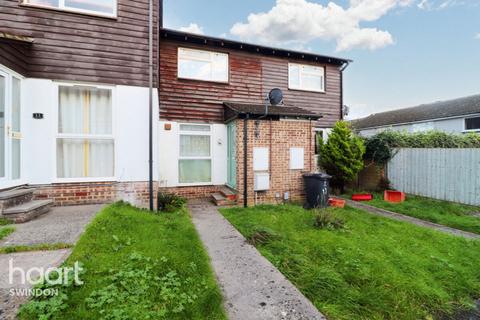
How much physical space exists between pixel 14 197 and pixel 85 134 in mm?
1794

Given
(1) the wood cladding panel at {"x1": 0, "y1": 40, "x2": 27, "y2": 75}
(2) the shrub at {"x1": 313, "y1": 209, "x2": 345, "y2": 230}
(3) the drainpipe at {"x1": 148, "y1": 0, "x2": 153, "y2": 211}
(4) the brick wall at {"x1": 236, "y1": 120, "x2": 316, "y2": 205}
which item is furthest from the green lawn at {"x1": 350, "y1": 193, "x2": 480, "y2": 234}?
(1) the wood cladding panel at {"x1": 0, "y1": 40, "x2": 27, "y2": 75}

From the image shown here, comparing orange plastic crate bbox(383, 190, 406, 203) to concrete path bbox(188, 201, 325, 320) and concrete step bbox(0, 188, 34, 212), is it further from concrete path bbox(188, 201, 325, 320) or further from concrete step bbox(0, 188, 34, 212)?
concrete step bbox(0, 188, 34, 212)

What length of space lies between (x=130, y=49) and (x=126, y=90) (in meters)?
1.02

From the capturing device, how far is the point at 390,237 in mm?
4555

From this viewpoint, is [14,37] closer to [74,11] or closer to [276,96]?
[74,11]

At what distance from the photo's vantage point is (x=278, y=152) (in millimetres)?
7391

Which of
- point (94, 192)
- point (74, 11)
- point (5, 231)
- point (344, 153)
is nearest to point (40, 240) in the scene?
point (5, 231)

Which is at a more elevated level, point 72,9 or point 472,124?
point 72,9

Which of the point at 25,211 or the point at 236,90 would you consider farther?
the point at 236,90

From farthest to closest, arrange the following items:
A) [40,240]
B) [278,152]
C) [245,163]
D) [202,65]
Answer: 1. [202,65]
2. [278,152]
3. [245,163]
4. [40,240]

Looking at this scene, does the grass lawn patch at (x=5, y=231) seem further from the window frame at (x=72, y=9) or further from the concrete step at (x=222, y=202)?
the window frame at (x=72, y=9)

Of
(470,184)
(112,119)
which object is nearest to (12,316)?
(112,119)

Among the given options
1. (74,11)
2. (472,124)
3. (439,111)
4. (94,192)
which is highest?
(439,111)

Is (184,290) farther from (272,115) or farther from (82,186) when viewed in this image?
(272,115)
